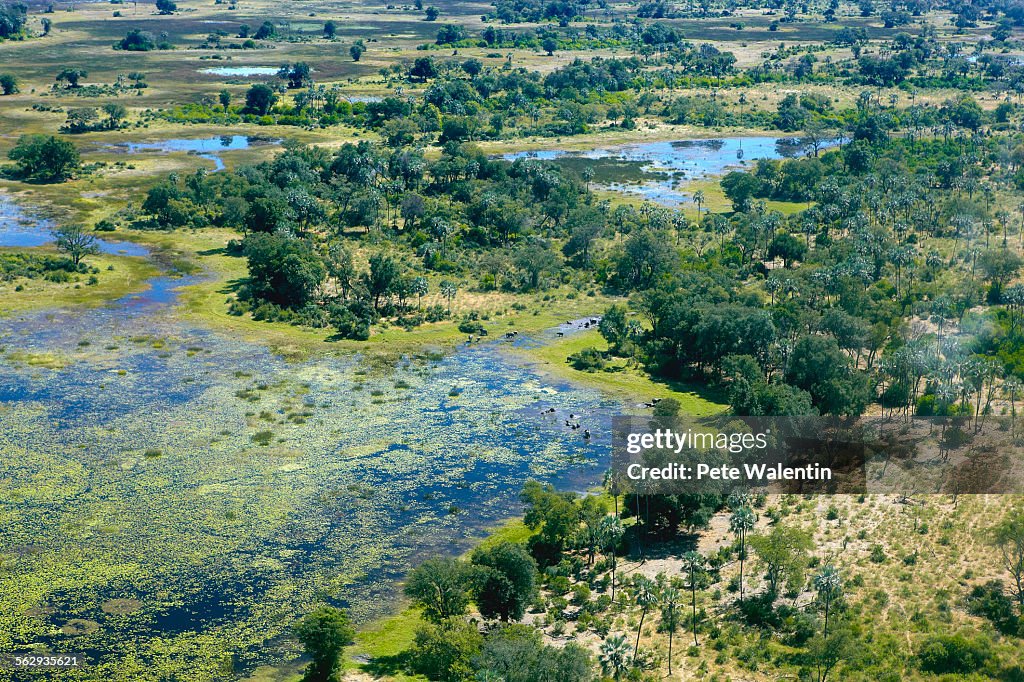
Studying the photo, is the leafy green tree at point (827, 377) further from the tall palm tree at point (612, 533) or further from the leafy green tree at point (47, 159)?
the leafy green tree at point (47, 159)

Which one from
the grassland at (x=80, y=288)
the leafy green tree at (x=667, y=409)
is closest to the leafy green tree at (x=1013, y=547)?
the leafy green tree at (x=667, y=409)

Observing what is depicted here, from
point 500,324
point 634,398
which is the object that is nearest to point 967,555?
point 634,398

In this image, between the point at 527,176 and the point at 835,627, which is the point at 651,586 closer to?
the point at 835,627

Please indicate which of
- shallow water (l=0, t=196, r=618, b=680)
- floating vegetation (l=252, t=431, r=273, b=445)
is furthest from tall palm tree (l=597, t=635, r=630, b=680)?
floating vegetation (l=252, t=431, r=273, b=445)

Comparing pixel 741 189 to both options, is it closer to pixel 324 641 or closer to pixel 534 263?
pixel 534 263

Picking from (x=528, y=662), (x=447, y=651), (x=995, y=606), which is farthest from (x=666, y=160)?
(x=528, y=662)

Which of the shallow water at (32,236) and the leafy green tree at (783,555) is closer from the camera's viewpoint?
the leafy green tree at (783,555)
